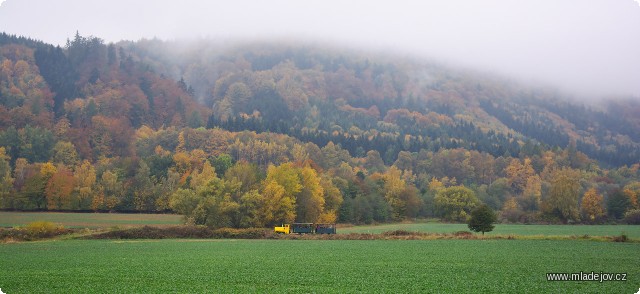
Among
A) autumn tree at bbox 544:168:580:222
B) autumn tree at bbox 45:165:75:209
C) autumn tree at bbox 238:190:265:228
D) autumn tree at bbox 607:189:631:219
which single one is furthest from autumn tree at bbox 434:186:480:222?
autumn tree at bbox 45:165:75:209

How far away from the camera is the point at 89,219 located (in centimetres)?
11338

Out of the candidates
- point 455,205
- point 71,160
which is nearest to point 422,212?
point 455,205

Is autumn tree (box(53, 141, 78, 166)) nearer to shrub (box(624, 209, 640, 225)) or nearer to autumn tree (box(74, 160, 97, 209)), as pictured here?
autumn tree (box(74, 160, 97, 209))

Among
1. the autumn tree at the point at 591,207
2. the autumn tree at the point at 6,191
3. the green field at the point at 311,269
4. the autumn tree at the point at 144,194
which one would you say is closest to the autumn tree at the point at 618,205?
the autumn tree at the point at 591,207

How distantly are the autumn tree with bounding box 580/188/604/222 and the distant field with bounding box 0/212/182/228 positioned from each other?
310 feet

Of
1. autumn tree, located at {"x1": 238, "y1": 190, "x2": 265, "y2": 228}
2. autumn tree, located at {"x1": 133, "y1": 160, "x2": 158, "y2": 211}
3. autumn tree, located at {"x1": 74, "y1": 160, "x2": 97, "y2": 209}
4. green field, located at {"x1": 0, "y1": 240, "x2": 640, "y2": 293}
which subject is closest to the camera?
green field, located at {"x1": 0, "y1": 240, "x2": 640, "y2": 293}

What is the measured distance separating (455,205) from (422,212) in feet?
73.5

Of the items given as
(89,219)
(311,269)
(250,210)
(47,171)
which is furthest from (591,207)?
(47,171)

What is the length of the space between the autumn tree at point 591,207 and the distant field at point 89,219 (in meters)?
94.6

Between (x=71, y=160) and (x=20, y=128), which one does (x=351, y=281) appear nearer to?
(x=71, y=160)

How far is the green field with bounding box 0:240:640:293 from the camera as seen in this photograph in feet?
111

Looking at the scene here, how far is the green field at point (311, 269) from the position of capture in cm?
3369

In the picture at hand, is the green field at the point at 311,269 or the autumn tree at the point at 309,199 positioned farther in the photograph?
the autumn tree at the point at 309,199

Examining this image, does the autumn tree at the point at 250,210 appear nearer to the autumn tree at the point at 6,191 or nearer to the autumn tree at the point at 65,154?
the autumn tree at the point at 6,191
